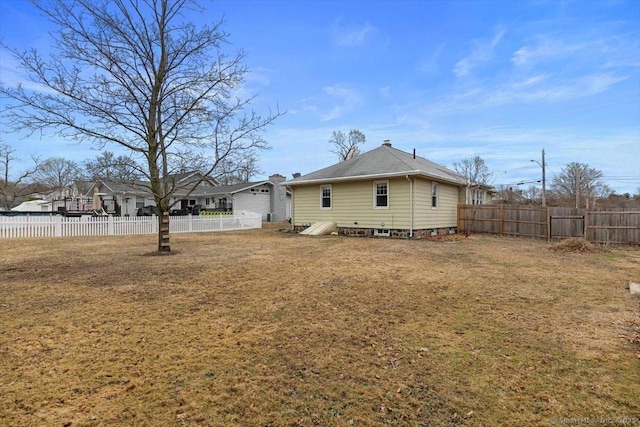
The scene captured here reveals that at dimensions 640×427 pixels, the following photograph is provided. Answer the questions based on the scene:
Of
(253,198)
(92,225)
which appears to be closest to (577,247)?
(92,225)

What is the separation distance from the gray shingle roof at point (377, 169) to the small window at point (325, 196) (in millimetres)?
610

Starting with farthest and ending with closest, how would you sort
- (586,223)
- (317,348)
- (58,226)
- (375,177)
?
(375,177) → (58,226) → (586,223) → (317,348)

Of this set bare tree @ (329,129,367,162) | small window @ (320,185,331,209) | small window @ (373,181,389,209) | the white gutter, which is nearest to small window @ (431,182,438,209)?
the white gutter

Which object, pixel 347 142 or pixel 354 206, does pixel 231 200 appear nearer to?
pixel 347 142

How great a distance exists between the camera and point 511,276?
6879mm

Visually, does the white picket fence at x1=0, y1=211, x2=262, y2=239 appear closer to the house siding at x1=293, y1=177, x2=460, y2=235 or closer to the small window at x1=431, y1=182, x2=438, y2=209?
the house siding at x1=293, y1=177, x2=460, y2=235

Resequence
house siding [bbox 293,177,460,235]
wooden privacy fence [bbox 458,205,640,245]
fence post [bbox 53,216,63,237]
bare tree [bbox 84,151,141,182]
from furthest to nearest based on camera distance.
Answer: fence post [bbox 53,216,63,237], house siding [bbox 293,177,460,235], wooden privacy fence [bbox 458,205,640,245], bare tree [bbox 84,151,141,182]

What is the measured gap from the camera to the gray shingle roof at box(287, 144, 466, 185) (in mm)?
14398

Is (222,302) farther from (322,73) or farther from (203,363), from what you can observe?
(322,73)

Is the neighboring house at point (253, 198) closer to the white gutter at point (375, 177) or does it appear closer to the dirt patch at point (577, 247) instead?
the white gutter at point (375, 177)

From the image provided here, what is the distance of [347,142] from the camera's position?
40531 mm

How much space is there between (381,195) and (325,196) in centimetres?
328

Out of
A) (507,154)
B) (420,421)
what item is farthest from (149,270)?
(507,154)

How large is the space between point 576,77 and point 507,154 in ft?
70.2
